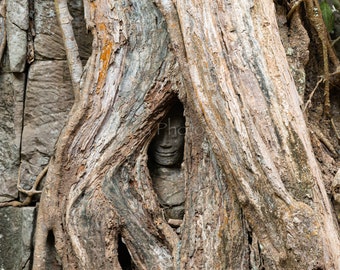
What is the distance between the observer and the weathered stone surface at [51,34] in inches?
77.7

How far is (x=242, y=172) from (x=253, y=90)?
221mm

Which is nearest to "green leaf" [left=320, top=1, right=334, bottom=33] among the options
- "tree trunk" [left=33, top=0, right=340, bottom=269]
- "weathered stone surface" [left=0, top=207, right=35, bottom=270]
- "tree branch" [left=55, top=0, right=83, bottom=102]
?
"tree trunk" [left=33, top=0, right=340, bottom=269]

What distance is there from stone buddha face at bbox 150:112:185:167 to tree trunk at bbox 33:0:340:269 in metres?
0.04

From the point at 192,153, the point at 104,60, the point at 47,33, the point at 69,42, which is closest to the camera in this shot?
the point at 192,153

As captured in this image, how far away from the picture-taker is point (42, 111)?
1.96m

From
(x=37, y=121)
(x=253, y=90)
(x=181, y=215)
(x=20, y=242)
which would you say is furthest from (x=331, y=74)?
(x=20, y=242)

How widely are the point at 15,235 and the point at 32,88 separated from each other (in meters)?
0.50

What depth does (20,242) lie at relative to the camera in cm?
189

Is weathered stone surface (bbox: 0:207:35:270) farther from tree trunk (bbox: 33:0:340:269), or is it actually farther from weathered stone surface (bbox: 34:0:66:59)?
weathered stone surface (bbox: 34:0:66:59)

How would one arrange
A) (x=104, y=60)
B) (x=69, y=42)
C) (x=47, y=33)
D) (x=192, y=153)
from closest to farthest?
(x=192, y=153)
(x=104, y=60)
(x=69, y=42)
(x=47, y=33)

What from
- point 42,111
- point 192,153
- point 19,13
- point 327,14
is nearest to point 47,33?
point 19,13

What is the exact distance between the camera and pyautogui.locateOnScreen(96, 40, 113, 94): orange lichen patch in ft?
5.56

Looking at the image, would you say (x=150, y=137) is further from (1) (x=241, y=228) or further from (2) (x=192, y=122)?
(1) (x=241, y=228)

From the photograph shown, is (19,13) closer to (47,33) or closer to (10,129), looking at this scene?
(47,33)
